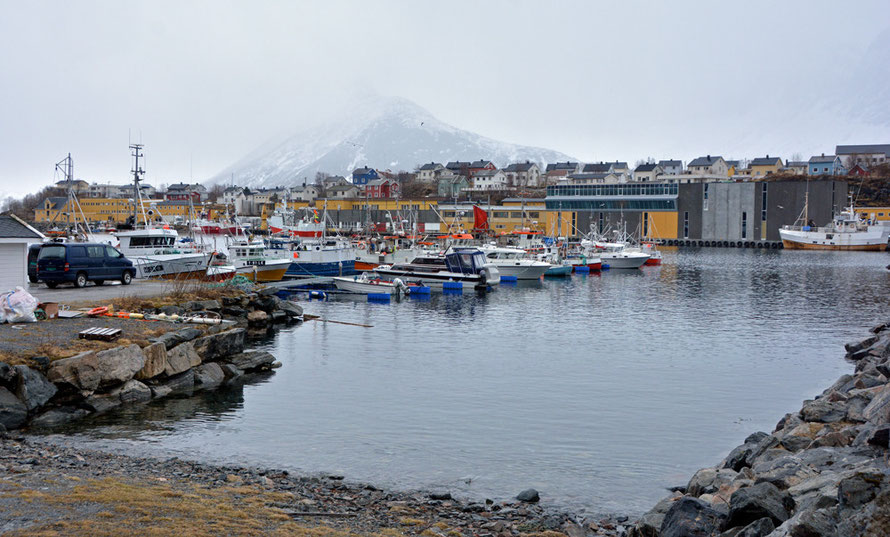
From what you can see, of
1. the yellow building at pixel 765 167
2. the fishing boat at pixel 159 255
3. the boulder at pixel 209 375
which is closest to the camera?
the boulder at pixel 209 375

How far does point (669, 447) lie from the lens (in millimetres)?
16531

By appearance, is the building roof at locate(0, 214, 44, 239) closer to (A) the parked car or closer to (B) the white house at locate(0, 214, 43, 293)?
(B) the white house at locate(0, 214, 43, 293)

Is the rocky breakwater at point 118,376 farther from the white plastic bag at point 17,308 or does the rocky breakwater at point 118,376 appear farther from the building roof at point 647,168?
the building roof at point 647,168

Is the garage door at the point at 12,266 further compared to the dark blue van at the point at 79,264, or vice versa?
the dark blue van at the point at 79,264

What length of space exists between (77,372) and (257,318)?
16.4m

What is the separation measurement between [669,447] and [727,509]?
695cm

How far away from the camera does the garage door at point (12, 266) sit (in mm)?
23641

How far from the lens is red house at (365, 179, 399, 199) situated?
15225cm

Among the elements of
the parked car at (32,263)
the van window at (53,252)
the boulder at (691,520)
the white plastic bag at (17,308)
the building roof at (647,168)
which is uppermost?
the building roof at (647,168)

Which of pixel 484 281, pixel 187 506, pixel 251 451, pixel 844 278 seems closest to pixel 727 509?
pixel 187 506

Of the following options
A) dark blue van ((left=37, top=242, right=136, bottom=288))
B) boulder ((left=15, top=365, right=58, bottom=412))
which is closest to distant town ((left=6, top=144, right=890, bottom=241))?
dark blue van ((left=37, top=242, right=136, bottom=288))

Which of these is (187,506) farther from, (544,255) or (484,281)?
(544,255)

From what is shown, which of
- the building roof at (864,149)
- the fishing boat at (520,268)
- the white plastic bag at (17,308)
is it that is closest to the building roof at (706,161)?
the building roof at (864,149)

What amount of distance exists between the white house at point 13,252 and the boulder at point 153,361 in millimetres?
7194
